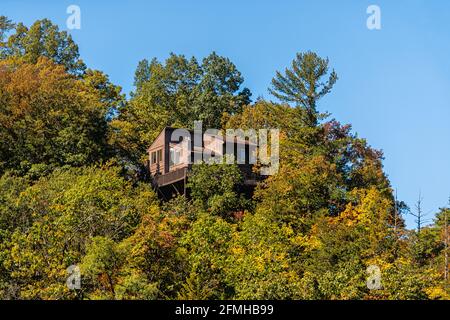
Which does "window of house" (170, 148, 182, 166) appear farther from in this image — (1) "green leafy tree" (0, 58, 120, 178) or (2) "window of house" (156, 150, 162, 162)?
(1) "green leafy tree" (0, 58, 120, 178)

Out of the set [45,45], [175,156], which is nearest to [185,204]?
[175,156]

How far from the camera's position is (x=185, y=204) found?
50.2 meters

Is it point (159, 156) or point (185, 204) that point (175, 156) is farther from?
point (185, 204)

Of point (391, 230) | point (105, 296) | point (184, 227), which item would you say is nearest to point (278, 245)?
point (184, 227)

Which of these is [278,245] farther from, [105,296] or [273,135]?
[273,135]

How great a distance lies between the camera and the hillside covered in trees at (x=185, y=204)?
1449 inches

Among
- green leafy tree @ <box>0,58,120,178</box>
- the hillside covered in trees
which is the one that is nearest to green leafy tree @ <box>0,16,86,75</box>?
the hillside covered in trees

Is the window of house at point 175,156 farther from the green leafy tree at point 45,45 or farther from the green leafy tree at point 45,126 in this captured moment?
the green leafy tree at point 45,45

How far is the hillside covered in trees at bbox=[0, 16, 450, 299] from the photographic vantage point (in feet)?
121

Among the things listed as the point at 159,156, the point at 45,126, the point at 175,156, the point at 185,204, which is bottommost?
the point at 185,204

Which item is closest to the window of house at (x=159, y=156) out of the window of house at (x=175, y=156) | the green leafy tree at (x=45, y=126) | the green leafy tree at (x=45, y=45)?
the window of house at (x=175, y=156)

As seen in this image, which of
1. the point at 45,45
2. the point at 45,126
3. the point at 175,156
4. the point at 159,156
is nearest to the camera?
the point at 45,126

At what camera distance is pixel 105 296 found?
3428 cm
